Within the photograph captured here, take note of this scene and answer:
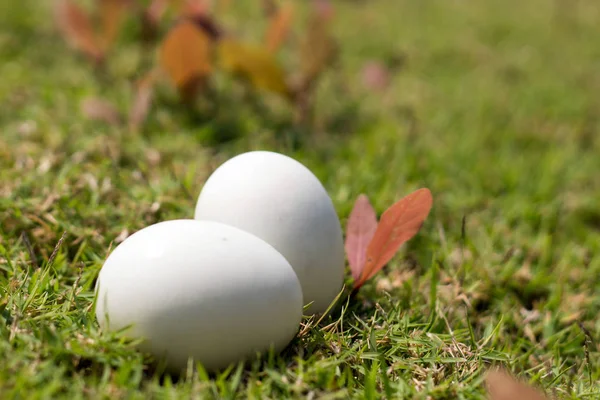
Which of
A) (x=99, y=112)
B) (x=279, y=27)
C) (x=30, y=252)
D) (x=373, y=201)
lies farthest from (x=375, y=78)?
(x=30, y=252)

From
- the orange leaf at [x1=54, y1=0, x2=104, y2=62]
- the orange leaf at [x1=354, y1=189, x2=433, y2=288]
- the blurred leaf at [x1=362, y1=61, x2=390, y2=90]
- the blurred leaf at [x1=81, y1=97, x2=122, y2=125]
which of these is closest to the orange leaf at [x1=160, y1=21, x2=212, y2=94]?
the blurred leaf at [x1=81, y1=97, x2=122, y2=125]

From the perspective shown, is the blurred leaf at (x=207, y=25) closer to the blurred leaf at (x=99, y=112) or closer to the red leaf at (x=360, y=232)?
the blurred leaf at (x=99, y=112)

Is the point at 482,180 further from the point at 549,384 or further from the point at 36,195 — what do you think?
the point at 36,195

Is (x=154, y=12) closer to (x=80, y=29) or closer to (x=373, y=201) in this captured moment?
(x=80, y=29)

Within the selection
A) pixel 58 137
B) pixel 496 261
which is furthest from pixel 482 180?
pixel 58 137

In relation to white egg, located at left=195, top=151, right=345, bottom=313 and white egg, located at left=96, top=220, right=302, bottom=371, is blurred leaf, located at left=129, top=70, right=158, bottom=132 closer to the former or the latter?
white egg, located at left=195, top=151, right=345, bottom=313

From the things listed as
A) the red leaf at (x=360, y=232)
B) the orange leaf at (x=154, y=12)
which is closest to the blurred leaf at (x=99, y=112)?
the orange leaf at (x=154, y=12)
